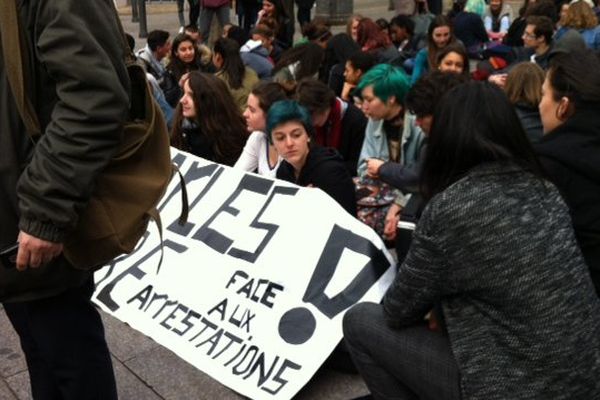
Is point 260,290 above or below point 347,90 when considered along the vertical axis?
above

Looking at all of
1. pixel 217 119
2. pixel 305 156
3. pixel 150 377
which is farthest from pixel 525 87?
pixel 150 377

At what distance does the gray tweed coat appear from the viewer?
2010 mm

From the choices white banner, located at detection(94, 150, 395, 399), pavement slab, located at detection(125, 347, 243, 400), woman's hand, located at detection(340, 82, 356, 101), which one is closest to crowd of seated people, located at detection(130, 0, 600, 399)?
white banner, located at detection(94, 150, 395, 399)

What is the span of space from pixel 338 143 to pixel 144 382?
7.34ft

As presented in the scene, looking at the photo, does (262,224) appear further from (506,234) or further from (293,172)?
(506,234)

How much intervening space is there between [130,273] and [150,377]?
2.84ft

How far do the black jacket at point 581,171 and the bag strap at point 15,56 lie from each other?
4.98 ft

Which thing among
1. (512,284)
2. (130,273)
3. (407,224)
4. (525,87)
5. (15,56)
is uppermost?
(15,56)

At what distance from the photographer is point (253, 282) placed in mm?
3400

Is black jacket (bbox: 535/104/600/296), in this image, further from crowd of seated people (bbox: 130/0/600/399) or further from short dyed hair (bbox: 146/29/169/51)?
short dyed hair (bbox: 146/29/169/51)

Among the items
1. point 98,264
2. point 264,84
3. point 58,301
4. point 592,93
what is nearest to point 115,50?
point 98,264

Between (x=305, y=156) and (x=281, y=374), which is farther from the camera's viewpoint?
(x=305, y=156)

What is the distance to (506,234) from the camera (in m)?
2.00

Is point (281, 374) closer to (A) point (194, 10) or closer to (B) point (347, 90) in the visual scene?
(B) point (347, 90)
